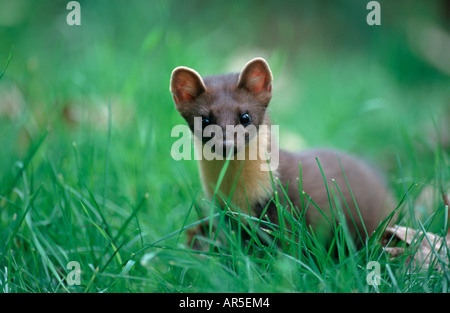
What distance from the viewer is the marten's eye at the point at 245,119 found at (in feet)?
9.82

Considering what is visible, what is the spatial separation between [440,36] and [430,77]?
1.81 ft

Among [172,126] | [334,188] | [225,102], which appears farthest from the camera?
[172,126]

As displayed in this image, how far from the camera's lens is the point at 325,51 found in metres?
8.90

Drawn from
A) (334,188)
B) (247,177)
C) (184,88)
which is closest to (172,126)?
(184,88)

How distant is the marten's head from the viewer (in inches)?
115

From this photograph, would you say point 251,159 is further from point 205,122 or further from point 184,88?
point 184,88

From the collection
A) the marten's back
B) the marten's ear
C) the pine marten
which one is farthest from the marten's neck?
the marten's ear

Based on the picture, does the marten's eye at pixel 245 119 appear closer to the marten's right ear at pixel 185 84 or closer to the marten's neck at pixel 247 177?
the marten's neck at pixel 247 177

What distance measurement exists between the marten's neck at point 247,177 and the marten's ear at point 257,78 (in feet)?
0.85

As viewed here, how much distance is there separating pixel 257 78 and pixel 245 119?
0.27 metres

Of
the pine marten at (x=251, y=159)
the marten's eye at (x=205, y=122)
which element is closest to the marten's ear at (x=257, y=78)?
the pine marten at (x=251, y=159)

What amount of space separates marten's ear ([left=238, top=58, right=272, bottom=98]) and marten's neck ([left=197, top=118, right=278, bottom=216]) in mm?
259

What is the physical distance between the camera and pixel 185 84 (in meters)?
3.08

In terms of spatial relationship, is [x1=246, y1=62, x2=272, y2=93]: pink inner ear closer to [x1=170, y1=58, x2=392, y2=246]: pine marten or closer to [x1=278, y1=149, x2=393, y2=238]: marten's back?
[x1=170, y1=58, x2=392, y2=246]: pine marten
